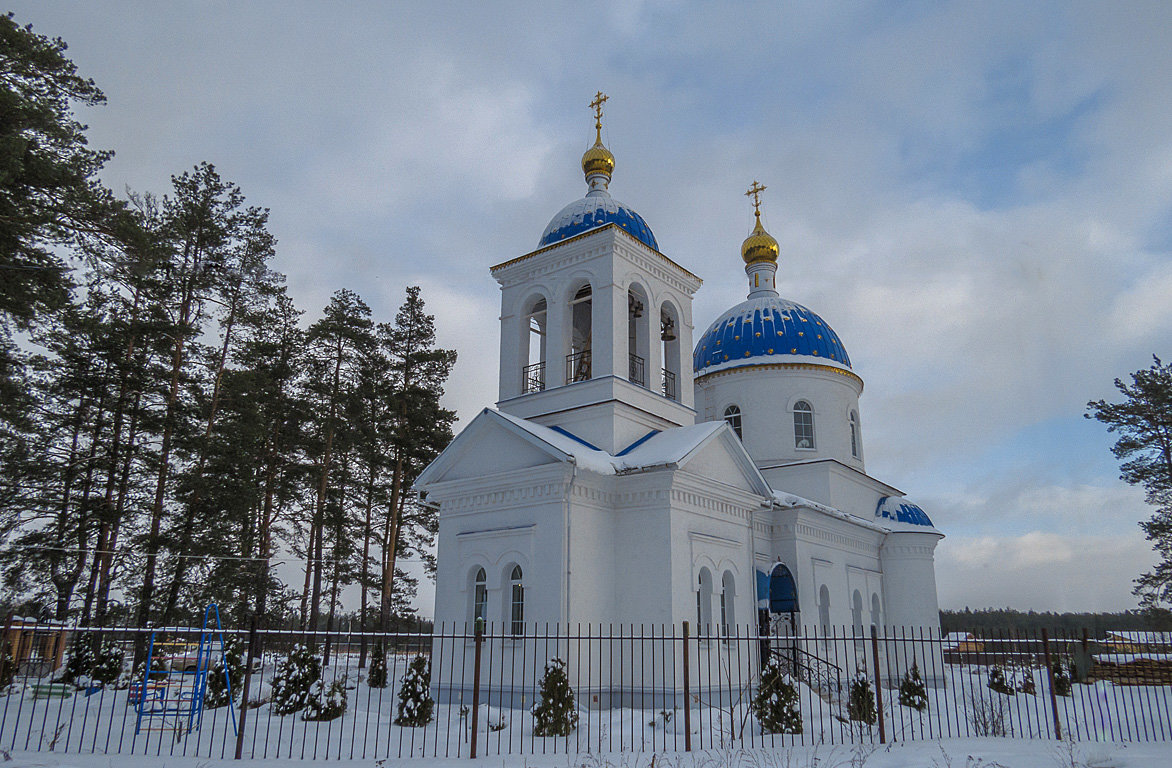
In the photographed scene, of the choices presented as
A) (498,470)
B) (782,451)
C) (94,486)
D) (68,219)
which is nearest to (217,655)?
(94,486)

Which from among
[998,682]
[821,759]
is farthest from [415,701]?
[998,682]

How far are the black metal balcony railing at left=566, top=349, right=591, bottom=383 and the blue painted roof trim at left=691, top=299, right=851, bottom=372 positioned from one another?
8204 mm

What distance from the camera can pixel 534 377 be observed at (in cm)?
1856

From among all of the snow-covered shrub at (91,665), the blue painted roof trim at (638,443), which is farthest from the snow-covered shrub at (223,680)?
the blue painted roof trim at (638,443)

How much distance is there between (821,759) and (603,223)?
1201cm

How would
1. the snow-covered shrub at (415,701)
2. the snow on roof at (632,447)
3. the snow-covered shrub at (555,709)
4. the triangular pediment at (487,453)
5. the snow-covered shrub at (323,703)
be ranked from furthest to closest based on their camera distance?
the triangular pediment at (487,453), the snow on roof at (632,447), the snow-covered shrub at (323,703), the snow-covered shrub at (415,701), the snow-covered shrub at (555,709)

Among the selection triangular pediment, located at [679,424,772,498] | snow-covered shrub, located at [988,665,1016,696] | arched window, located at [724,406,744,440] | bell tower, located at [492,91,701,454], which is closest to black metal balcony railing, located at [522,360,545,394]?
bell tower, located at [492,91,701,454]

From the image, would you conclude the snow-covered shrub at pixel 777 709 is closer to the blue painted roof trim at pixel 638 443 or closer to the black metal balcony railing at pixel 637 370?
the blue painted roof trim at pixel 638 443

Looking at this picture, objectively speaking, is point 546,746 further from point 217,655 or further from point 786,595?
point 217,655

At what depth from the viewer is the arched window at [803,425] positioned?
24141 mm

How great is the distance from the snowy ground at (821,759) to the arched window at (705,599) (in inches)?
213

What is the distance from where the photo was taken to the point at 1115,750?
934cm

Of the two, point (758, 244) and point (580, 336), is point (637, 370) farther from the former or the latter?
point (758, 244)

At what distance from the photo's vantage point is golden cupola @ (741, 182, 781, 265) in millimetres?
27734
